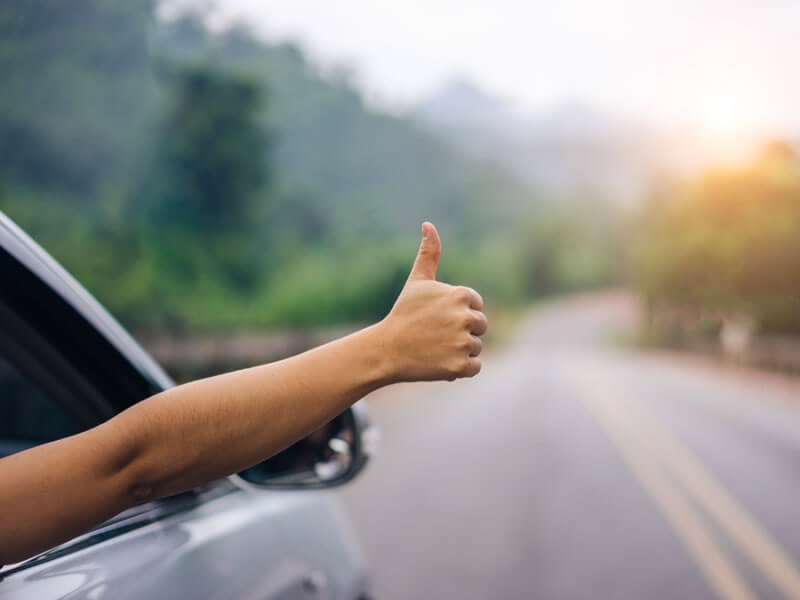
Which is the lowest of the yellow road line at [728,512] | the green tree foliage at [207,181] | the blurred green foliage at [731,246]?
the blurred green foliage at [731,246]

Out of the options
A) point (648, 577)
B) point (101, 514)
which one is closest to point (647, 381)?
point (648, 577)

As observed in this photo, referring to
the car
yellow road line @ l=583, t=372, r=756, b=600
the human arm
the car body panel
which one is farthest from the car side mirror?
yellow road line @ l=583, t=372, r=756, b=600

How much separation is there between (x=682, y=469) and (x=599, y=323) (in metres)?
94.8

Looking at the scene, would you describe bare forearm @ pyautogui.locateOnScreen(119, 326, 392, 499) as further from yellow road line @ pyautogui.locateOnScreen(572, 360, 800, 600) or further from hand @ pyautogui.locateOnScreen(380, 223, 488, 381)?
yellow road line @ pyautogui.locateOnScreen(572, 360, 800, 600)

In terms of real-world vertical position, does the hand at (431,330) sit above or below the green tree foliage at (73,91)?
below

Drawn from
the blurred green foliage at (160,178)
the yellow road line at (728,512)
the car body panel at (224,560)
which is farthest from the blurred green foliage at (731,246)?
the car body panel at (224,560)

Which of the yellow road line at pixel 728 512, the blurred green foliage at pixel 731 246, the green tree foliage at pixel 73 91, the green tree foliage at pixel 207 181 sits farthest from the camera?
the blurred green foliage at pixel 731 246

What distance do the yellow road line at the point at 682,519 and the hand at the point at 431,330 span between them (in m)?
4.44

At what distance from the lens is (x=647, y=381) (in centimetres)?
2694

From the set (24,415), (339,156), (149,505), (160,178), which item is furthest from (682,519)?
(339,156)

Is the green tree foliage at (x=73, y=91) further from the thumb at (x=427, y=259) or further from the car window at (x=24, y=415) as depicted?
the thumb at (x=427, y=259)

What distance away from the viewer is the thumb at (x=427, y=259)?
57.5 inches

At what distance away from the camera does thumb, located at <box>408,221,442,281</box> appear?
1.46m

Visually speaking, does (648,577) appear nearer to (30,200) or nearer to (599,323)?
(30,200)
